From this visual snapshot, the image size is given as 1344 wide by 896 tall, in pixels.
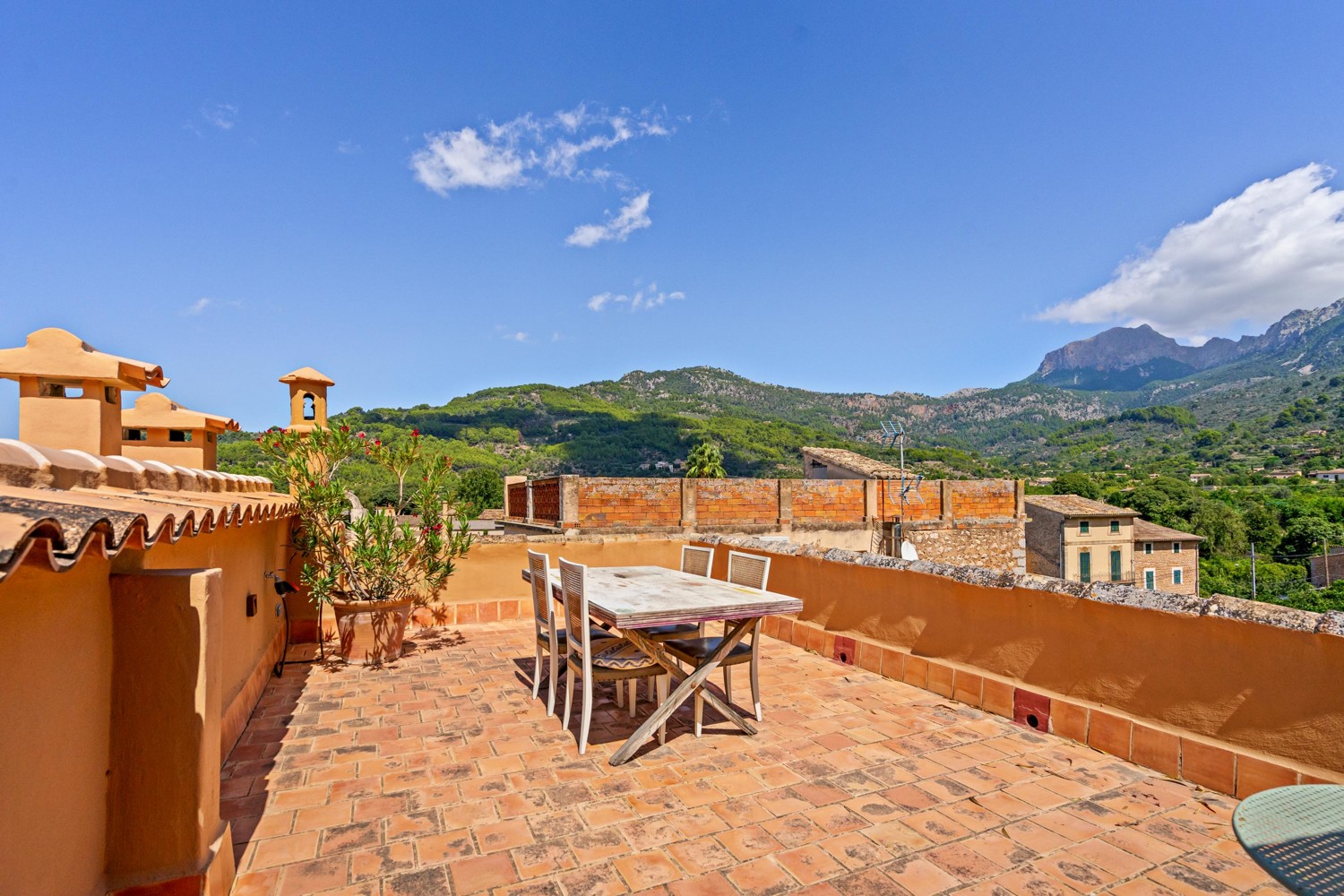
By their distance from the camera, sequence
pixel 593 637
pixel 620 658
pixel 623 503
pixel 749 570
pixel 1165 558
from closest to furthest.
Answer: pixel 620 658 < pixel 593 637 < pixel 749 570 < pixel 623 503 < pixel 1165 558

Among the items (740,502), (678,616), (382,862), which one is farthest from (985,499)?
(382,862)

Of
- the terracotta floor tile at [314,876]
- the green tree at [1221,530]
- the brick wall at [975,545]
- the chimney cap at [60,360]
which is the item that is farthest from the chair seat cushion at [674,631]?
the green tree at [1221,530]

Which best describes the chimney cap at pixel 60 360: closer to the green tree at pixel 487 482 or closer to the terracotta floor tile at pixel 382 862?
the terracotta floor tile at pixel 382 862

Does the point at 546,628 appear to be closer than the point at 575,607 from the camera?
No

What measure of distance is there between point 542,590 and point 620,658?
0.84 metres

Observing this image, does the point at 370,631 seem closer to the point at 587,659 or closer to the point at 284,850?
the point at 587,659

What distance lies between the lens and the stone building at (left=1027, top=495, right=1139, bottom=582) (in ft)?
100

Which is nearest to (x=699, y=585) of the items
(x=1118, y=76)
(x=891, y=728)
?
(x=891, y=728)

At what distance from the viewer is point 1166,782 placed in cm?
287

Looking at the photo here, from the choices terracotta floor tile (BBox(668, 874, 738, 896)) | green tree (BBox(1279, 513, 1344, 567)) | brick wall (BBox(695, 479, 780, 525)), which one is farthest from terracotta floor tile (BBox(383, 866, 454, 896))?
green tree (BBox(1279, 513, 1344, 567))

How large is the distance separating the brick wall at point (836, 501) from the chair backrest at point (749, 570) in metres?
9.22

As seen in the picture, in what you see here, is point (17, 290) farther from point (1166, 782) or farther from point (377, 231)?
point (1166, 782)

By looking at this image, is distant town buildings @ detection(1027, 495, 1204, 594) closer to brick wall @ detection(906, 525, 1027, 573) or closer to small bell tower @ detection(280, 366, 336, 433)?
brick wall @ detection(906, 525, 1027, 573)

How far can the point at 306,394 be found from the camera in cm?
765
